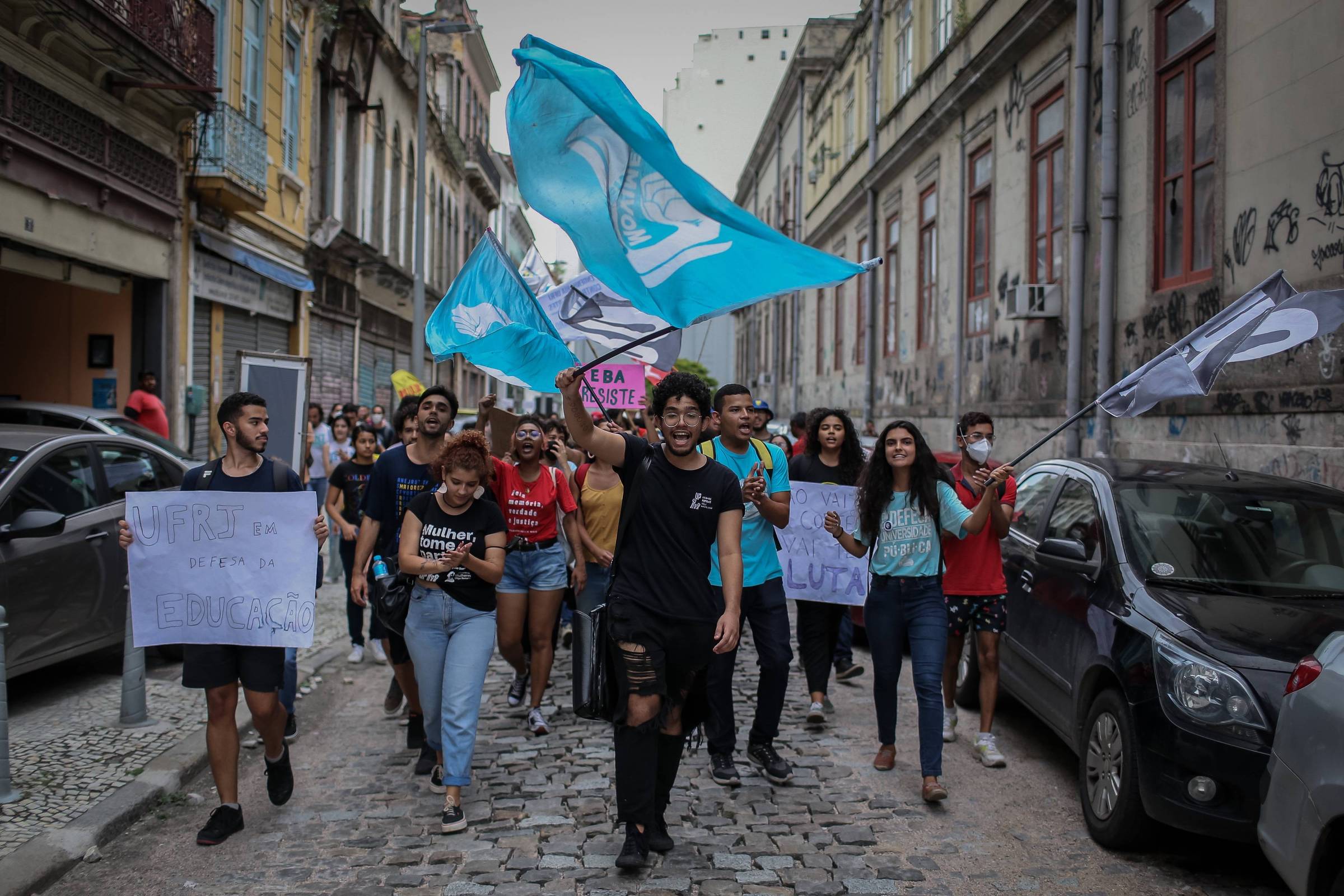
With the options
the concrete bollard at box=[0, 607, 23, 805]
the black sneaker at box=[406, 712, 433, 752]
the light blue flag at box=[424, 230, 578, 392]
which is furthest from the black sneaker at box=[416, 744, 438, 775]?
the light blue flag at box=[424, 230, 578, 392]

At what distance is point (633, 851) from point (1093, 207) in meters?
10.6

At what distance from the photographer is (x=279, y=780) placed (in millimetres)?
5426

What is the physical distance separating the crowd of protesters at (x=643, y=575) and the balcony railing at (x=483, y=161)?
36.6 metres

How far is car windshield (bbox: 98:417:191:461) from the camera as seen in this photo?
923cm

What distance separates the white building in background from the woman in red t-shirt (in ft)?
222

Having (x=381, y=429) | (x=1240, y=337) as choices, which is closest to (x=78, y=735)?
(x=1240, y=337)

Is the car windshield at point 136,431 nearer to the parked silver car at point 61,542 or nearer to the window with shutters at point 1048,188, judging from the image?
the parked silver car at point 61,542

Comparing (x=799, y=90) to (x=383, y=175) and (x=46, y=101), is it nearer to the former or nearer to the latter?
(x=383, y=175)

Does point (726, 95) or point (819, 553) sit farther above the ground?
point (726, 95)

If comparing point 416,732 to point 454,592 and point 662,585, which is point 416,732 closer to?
point 454,592

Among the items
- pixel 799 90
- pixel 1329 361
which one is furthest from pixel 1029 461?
pixel 799 90

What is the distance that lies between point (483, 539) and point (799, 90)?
32024 mm

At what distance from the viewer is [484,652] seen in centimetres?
542

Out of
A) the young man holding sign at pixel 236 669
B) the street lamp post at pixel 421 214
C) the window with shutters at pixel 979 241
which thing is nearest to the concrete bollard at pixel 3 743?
the young man holding sign at pixel 236 669
